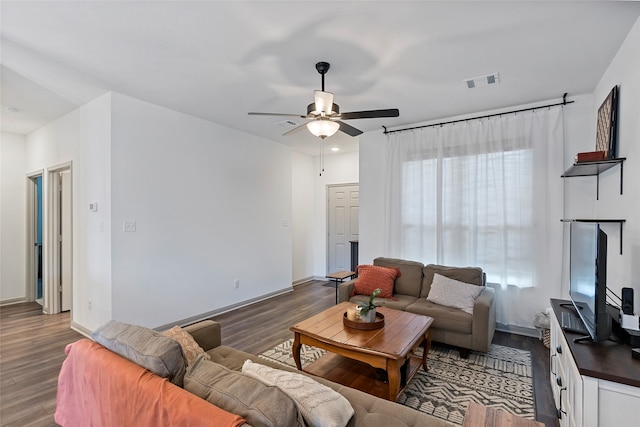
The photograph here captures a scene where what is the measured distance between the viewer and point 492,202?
3811 mm

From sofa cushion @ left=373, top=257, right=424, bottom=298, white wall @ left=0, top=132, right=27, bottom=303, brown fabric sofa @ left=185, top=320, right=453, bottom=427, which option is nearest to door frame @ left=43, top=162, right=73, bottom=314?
white wall @ left=0, top=132, right=27, bottom=303

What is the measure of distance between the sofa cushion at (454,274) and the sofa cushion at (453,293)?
12cm

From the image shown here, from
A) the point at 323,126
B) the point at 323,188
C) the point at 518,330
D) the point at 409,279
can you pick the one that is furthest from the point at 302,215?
the point at 518,330

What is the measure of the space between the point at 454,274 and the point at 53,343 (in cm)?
462

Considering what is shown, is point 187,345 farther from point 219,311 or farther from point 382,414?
point 219,311

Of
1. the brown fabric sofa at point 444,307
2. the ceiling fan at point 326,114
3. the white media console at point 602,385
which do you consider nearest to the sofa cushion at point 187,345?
the ceiling fan at point 326,114

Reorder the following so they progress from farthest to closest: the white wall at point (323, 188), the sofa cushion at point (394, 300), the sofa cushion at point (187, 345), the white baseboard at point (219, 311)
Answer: the white wall at point (323, 188)
the white baseboard at point (219, 311)
the sofa cushion at point (394, 300)
the sofa cushion at point (187, 345)

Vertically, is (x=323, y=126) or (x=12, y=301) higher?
(x=323, y=126)

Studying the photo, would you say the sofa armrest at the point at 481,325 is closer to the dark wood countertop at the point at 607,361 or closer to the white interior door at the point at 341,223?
the dark wood countertop at the point at 607,361

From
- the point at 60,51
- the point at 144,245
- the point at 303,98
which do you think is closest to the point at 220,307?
the point at 144,245

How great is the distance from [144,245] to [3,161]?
337 centimetres

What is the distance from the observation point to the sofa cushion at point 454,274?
3455 millimetres

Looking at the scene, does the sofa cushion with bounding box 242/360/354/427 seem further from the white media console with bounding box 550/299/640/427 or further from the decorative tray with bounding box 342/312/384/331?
the decorative tray with bounding box 342/312/384/331

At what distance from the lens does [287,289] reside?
18.8ft
